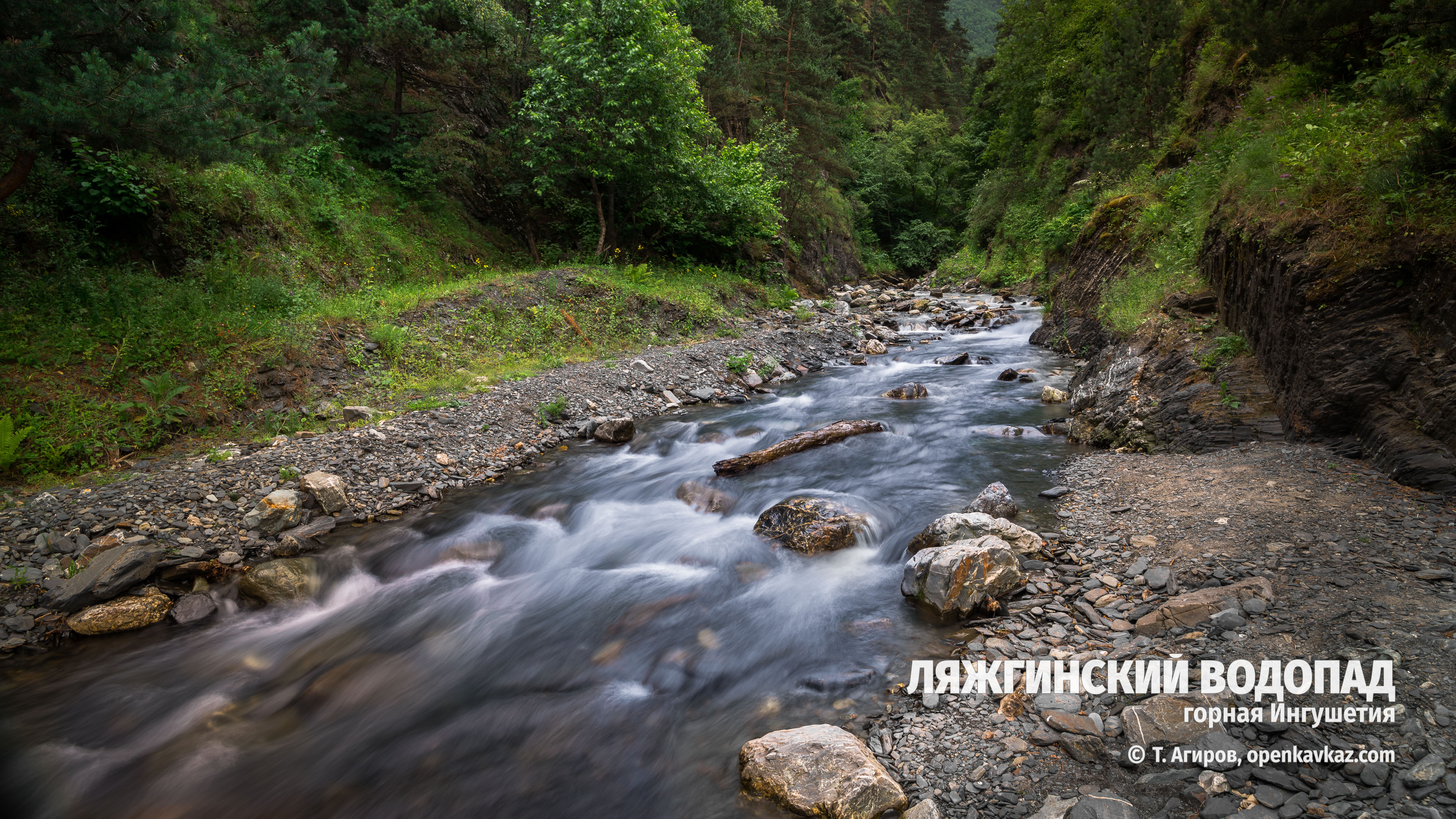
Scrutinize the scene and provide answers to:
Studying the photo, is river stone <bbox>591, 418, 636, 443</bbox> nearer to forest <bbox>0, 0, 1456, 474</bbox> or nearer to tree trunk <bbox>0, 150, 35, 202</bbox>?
forest <bbox>0, 0, 1456, 474</bbox>

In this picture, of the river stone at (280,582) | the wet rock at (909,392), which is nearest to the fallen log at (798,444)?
the wet rock at (909,392)

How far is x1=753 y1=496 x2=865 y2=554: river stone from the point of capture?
625cm

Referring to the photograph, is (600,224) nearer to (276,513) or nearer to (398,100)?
(398,100)

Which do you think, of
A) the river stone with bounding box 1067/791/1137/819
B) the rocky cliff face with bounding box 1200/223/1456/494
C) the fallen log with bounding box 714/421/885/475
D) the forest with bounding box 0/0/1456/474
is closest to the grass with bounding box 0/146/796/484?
the forest with bounding box 0/0/1456/474

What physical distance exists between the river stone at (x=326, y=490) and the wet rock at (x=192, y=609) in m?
1.42

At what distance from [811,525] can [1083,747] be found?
137 inches

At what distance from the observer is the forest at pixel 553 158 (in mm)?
5957

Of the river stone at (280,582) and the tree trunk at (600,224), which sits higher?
the tree trunk at (600,224)

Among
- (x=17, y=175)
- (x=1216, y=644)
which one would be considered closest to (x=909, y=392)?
(x=1216, y=644)

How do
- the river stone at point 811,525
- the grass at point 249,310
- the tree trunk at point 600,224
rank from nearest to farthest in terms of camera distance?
the river stone at point 811,525 < the grass at point 249,310 < the tree trunk at point 600,224

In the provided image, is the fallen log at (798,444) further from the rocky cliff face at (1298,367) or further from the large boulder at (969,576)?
the large boulder at (969,576)

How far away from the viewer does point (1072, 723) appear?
3246 millimetres

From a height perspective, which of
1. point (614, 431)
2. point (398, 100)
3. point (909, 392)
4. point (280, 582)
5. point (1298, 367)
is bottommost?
point (280, 582)

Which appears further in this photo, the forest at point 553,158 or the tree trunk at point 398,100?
the tree trunk at point 398,100
